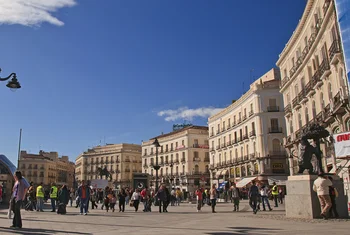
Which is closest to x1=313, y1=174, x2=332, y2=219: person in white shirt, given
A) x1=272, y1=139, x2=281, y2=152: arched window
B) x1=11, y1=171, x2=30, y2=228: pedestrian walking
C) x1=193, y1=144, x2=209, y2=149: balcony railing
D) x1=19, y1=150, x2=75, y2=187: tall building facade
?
x1=11, y1=171, x2=30, y2=228: pedestrian walking

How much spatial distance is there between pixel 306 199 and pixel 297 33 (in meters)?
24.7

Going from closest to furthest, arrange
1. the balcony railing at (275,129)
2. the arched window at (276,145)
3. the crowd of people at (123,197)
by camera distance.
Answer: the crowd of people at (123,197) < the arched window at (276,145) < the balcony railing at (275,129)

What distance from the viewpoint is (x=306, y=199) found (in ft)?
36.9

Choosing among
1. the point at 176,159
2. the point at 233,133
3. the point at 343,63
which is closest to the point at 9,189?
the point at 343,63

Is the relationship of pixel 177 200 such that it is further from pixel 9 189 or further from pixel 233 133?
pixel 233 133

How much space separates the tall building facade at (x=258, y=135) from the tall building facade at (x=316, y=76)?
878 cm

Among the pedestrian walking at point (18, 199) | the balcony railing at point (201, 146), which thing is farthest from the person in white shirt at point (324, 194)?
the balcony railing at point (201, 146)

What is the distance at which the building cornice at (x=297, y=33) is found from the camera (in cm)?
2880

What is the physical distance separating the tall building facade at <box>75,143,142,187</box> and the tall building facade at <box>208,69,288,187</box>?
38181 millimetres

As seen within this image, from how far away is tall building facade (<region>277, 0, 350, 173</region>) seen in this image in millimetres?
23219

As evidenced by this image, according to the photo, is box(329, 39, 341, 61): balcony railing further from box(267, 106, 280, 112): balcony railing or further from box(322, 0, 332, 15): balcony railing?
box(267, 106, 280, 112): balcony railing

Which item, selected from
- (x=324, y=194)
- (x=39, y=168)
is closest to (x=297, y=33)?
(x=324, y=194)

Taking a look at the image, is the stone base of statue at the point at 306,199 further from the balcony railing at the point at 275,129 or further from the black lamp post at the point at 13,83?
the balcony railing at the point at 275,129

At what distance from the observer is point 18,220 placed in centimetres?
907
